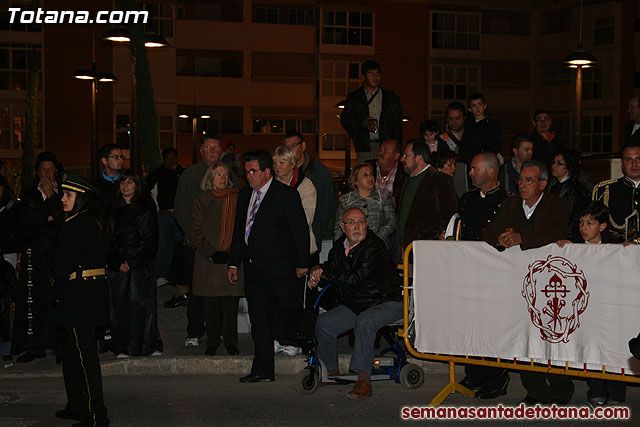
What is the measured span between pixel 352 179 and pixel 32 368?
13.6 feet

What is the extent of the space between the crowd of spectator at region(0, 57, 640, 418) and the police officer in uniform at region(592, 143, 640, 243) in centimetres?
1

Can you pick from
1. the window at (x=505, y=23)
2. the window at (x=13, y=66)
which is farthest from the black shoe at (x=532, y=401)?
the window at (x=505, y=23)

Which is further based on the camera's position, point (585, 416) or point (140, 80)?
point (140, 80)

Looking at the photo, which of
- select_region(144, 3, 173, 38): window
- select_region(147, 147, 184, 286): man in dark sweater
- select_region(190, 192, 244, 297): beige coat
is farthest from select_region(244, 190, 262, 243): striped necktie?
select_region(144, 3, 173, 38): window

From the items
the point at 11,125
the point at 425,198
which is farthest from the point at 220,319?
the point at 11,125

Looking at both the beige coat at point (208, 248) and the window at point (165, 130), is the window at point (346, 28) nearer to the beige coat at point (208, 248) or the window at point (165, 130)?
the window at point (165, 130)

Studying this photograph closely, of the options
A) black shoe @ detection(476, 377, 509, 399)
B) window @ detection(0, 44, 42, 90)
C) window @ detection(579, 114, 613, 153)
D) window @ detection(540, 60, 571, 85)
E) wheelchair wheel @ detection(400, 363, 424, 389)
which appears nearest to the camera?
black shoe @ detection(476, 377, 509, 399)

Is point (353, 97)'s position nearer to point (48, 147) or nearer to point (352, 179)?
point (352, 179)

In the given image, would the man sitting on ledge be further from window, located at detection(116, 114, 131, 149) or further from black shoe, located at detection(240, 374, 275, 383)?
window, located at detection(116, 114, 131, 149)

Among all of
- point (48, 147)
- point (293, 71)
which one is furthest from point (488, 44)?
point (48, 147)

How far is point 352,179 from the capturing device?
396 inches

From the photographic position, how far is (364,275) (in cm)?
847

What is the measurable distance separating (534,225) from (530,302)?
2.26ft

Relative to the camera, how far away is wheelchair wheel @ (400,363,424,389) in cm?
844
